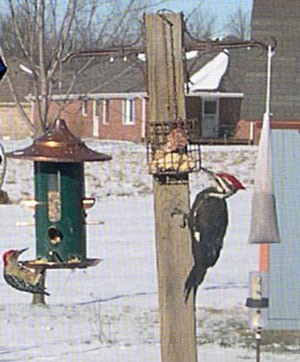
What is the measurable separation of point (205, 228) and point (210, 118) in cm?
2264

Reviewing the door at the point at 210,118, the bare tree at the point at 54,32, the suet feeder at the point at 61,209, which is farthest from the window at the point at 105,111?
the suet feeder at the point at 61,209

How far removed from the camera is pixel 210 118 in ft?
83.7

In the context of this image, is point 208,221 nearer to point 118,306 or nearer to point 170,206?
point 170,206

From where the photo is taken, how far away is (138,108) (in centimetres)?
2336

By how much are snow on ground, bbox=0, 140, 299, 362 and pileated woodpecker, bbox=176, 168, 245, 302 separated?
642mm

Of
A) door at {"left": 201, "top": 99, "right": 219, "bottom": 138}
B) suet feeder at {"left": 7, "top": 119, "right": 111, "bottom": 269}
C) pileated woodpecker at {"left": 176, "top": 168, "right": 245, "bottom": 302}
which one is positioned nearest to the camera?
pileated woodpecker at {"left": 176, "top": 168, "right": 245, "bottom": 302}

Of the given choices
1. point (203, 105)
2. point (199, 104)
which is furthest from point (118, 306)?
point (203, 105)

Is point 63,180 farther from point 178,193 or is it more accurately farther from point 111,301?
point 111,301

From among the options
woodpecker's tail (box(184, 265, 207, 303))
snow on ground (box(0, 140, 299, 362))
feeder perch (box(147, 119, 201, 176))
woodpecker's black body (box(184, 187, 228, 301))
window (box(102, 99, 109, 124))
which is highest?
window (box(102, 99, 109, 124))

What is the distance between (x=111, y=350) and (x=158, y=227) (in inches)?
118

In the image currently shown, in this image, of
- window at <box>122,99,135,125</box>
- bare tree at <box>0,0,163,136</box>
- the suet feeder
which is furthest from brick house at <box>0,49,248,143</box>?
the suet feeder

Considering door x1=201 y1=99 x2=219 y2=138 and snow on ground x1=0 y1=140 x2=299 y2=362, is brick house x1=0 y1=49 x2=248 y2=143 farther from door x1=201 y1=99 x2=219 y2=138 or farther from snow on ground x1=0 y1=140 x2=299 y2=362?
snow on ground x1=0 y1=140 x2=299 y2=362

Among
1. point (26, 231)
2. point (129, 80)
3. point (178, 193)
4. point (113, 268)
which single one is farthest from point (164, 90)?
point (129, 80)

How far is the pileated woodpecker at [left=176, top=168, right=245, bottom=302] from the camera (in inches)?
116
